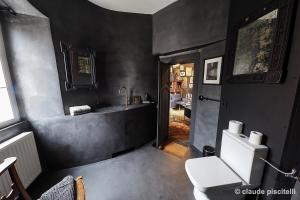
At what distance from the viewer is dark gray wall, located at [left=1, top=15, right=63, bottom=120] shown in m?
1.67

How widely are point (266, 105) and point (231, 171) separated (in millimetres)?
742

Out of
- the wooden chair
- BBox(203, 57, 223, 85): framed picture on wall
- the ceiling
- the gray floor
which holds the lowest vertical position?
the gray floor

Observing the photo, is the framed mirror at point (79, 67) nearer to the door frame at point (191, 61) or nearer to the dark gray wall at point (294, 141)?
the door frame at point (191, 61)

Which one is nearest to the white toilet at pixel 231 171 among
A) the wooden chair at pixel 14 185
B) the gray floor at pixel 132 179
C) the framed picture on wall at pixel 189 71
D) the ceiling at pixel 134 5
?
the gray floor at pixel 132 179

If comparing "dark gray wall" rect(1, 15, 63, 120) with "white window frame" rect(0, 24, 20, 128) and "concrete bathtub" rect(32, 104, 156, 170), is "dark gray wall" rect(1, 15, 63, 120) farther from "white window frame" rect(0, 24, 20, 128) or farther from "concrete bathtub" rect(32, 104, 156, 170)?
"concrete bathtub" rect(32, 104, 156, 170)

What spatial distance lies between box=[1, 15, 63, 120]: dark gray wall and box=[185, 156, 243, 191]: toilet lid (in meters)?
2.10

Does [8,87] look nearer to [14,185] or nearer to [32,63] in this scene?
[32,63]

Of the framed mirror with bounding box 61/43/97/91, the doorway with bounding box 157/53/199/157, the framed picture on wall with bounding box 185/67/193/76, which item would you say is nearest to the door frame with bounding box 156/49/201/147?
the doorway with bounding box 157/53/199/157

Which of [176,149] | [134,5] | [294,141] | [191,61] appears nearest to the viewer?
[294,141]

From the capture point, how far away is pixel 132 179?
76.3 inches

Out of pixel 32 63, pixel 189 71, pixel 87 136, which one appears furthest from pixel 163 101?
pixel 189 71

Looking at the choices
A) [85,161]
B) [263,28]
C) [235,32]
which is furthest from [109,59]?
[263,28]

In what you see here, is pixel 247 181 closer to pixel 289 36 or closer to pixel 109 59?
pixel 289 36

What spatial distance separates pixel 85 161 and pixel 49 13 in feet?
7.48
